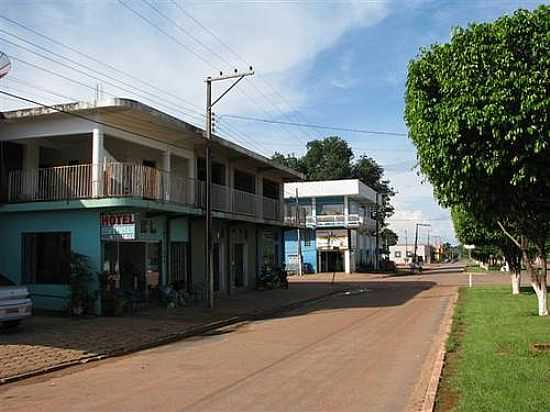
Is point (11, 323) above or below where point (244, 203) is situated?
below

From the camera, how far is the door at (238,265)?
1204 inches

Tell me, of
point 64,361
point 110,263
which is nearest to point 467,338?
point 64,361

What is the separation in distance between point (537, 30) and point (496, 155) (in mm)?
1908

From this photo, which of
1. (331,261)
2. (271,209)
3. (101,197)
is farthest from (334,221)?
(101,197)

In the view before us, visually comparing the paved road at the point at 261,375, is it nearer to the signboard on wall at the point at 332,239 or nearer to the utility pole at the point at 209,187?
the utility pole at the point at 209,187

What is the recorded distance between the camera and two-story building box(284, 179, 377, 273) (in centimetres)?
5978

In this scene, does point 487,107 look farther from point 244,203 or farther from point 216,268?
point 244,203

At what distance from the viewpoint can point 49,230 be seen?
68.1 ft

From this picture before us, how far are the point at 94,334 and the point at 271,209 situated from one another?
18.1 m

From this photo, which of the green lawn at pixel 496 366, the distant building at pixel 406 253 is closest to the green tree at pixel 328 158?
the distant building at pixel 406 253

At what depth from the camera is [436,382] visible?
29.7ft

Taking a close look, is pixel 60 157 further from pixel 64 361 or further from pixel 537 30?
pixel 537 30

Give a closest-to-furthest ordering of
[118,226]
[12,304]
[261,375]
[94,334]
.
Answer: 1. [261,375]
2. [12,304]
3. [94,334]
4. [118,226]

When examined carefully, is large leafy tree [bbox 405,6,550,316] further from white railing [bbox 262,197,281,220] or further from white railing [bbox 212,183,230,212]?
white railing [bbox 262,197,281,220]
